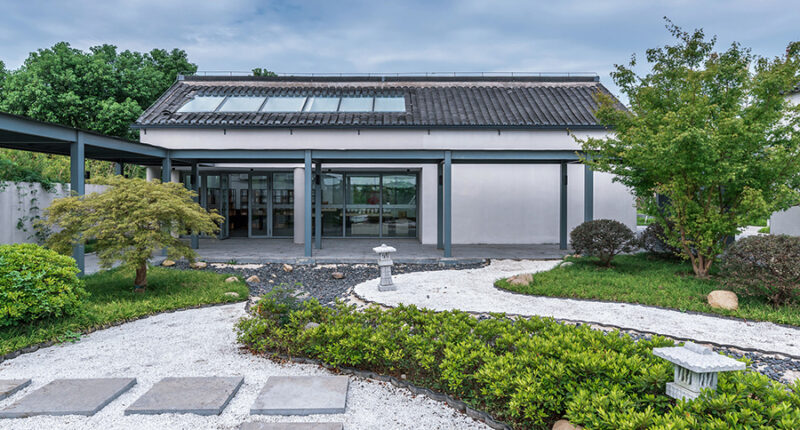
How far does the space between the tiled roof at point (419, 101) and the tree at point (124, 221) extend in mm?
6374

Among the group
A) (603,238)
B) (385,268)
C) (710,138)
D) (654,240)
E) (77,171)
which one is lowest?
(385,268)

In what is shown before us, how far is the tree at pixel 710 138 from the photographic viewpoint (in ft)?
23.7

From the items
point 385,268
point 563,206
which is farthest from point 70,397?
point 563,206

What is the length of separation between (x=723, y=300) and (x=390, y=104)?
10911 mm

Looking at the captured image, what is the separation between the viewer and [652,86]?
28.1 ft

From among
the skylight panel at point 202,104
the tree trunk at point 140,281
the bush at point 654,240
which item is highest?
the skylight panel at point 202,104

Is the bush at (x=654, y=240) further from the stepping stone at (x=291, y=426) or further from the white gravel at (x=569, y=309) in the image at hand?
the stepping stone at (x=291, y=426)

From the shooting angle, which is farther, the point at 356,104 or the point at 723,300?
the point at 356,104

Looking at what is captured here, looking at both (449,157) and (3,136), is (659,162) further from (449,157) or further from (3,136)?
(3,136)

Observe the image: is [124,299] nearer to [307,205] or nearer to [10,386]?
[10,386]

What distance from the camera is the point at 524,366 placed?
3.35 m

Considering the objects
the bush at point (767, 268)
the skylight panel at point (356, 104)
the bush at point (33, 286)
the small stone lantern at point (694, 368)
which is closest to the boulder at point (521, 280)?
the bush at point (767, 268)

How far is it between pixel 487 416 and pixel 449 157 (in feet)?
27.4

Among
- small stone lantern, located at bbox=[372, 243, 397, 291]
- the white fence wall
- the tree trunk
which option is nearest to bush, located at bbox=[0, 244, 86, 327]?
the tree trunk
